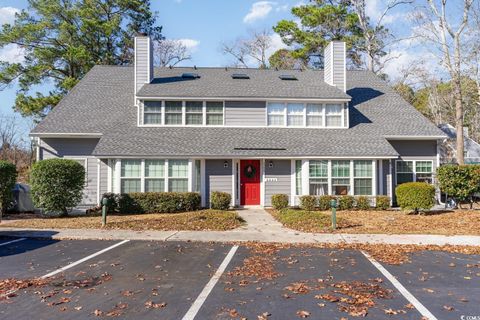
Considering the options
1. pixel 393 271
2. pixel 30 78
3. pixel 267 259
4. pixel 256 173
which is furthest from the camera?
pixel 30 78

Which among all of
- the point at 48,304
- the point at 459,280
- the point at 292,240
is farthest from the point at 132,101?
the point at 459,280

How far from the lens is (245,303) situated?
18.0 feet

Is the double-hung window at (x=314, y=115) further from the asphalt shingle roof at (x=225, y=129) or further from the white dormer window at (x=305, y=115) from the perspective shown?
the asphalt shingle roof at (x=225, y=129)

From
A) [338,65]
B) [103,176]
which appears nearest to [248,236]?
[103,176]

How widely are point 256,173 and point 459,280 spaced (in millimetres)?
12290

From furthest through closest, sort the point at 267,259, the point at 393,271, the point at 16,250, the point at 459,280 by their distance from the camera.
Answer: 1. the point at 16,250
2. the point at 267,259
3. the point at 393,271
4. the point at 459,280

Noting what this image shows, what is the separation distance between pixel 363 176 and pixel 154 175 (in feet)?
32.1

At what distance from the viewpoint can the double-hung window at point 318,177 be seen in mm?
17766

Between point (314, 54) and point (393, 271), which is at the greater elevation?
point (314, 54)

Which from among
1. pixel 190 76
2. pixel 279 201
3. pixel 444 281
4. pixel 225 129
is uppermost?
pixel 190 76

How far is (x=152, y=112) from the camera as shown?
19.2 meters

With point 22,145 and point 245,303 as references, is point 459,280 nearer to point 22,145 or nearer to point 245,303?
point 245,303

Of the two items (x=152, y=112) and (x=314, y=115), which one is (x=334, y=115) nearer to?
(x=314, y=115)

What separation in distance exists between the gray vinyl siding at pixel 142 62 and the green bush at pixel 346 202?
1198cm
